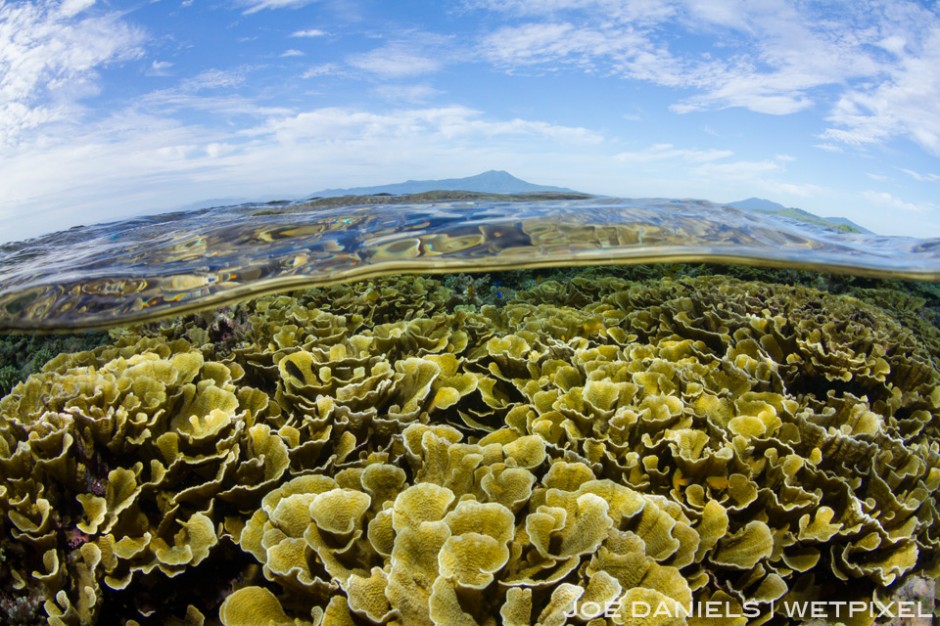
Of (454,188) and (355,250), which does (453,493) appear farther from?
(454,188)

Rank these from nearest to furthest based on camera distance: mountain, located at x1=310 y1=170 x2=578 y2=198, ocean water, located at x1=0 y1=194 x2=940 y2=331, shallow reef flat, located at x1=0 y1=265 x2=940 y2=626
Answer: shallow reef flat, located at x1=0 y1=265 x2=940 y2=626 < ocean water, located at x1=0 y1=194 x2=940 y2=331 < mountain, located at x1=310 y1=170 x2=578 y2=198

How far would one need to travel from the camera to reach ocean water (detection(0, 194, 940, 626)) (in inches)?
81.7

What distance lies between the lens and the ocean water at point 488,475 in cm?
208

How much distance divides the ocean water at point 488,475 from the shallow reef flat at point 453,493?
15 millimetres

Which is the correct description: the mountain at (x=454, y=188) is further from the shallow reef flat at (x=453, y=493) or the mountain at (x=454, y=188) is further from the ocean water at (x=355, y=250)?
the shallow reef flat at (x=453, y=493)

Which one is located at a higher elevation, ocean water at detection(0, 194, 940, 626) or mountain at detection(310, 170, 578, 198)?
mountain at detection(310, 170, 578, 198)

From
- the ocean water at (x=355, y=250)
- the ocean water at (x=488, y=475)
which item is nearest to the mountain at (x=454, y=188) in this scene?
the ocean water at (x=355, y=250)

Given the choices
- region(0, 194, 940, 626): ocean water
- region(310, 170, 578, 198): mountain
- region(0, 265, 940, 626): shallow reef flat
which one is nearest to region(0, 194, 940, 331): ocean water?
region(0, 194, 940, 626): ocean water

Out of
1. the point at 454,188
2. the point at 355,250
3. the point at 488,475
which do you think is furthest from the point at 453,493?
the point at 454,188

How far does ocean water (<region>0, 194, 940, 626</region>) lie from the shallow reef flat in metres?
0.01

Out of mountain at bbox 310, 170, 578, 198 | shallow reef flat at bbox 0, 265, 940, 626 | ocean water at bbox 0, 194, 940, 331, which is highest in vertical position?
mountain at bbox 310, 170, 578, 198

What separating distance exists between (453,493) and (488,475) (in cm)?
19

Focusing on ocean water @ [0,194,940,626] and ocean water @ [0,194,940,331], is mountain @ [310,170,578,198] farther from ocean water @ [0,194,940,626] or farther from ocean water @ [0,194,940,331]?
ocean water @ [0,194,940,626]

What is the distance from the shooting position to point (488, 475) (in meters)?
2.35
